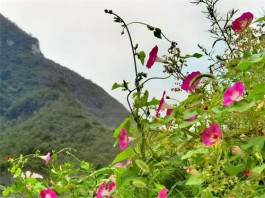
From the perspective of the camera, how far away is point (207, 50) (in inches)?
97.2

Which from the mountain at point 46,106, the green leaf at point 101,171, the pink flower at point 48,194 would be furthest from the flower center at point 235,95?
the mountain at point 46,106

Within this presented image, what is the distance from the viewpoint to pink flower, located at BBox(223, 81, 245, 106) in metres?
1.43

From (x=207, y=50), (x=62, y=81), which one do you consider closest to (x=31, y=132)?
(x=62, y=81)

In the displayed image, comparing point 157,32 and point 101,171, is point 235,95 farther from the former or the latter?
point 101,171

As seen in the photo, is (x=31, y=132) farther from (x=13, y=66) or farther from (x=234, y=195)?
(x=234, y=195)

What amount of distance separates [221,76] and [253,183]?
60 cm

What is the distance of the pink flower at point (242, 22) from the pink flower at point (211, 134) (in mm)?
556

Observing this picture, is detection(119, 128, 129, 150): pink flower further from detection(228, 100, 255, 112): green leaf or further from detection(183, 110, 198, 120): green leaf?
detection(228, 100, 255, 112): green leaf

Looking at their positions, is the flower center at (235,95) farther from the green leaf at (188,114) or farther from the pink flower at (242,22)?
the pink flower at (242,22)

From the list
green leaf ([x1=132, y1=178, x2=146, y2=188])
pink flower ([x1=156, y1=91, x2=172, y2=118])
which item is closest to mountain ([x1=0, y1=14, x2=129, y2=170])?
pink flower ([x1=156, y1=91, x2=172, y2=118])

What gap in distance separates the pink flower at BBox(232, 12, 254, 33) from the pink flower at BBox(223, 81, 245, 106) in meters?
0.47

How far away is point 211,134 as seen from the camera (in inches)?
55.1

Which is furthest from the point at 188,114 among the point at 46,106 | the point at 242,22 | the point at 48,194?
the point at 46,106

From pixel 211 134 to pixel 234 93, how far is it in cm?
12
